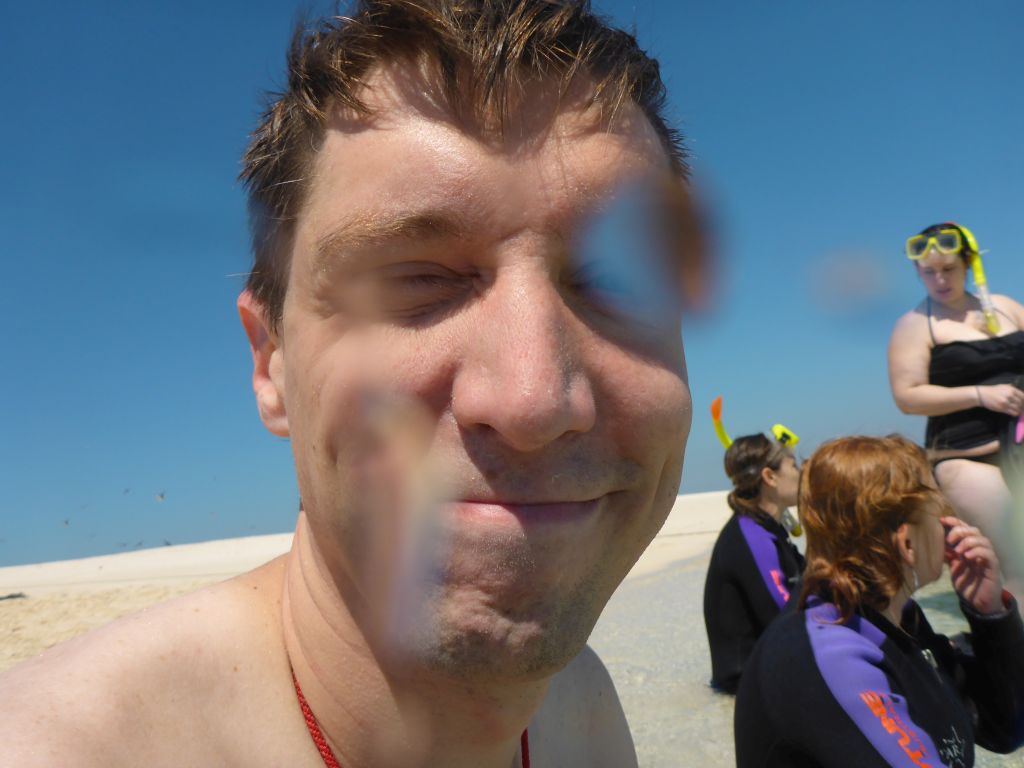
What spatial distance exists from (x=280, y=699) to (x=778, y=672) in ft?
5.62

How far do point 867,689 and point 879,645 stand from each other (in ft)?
0.79

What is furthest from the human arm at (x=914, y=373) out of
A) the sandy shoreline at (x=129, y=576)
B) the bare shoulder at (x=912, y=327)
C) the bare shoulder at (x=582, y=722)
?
the sandy shoreline at (x=129, y=576)

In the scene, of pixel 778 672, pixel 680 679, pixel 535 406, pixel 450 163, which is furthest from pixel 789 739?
pixel 680 679

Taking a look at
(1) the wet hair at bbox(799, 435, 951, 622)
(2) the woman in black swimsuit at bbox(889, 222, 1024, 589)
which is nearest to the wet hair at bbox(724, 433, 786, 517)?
(2) the woman in black swimsuit at bbox(889, 222, 1024, 589)

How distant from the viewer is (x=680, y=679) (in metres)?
5.52

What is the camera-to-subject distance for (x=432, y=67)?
4.24 ft

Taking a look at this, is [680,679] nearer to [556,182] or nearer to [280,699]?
[280,699]

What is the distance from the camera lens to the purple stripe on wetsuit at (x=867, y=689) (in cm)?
214

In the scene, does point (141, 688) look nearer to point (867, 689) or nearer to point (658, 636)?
point (867, 689)

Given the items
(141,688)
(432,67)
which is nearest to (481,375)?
(432,67)

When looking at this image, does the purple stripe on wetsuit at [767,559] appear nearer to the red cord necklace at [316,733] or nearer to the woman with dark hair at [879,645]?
the woman with dark hair at [879,645]

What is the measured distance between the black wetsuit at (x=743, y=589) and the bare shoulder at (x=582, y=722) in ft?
9.69

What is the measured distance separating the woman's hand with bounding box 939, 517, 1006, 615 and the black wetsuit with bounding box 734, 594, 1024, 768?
16.5 inches

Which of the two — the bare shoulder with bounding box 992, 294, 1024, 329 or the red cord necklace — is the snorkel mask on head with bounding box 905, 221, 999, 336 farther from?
the red cord necklace
